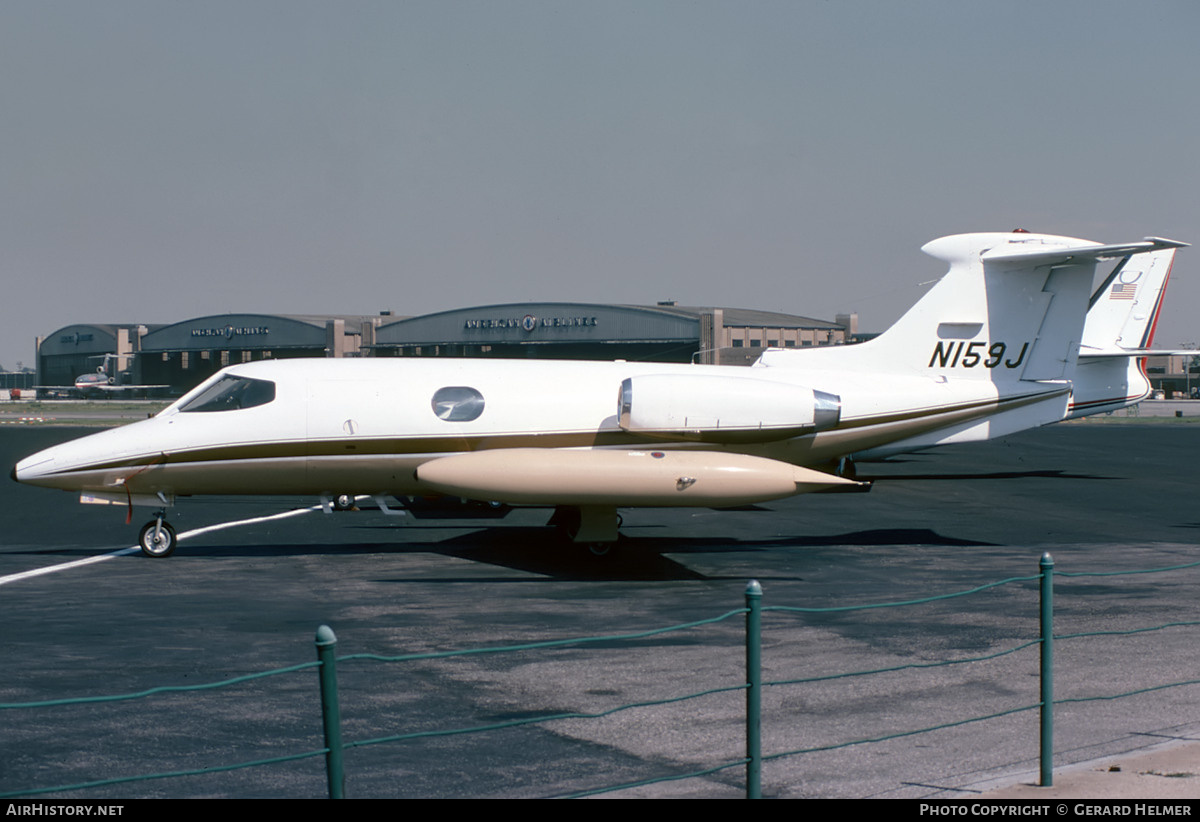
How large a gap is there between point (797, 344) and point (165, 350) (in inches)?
2186

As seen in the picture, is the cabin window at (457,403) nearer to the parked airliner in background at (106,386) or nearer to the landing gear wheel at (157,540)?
the landing gear wheel at (157,540)

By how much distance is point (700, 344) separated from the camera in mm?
77812

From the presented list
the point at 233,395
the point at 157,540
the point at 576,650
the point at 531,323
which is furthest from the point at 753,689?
the point at 531,323

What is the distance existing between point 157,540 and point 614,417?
699 cm

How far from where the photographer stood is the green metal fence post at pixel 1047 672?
6.44m

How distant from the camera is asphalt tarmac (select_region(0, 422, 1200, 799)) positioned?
7328mm

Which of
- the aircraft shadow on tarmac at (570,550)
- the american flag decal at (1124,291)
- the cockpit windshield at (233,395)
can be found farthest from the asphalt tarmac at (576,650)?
the american flag decal at (1124,291)

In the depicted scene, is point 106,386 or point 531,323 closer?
point 531,323

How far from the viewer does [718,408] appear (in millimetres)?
17266

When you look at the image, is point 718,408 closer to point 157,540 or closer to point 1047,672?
point 157,540

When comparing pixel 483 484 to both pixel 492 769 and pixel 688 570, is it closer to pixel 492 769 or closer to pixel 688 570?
pixel 688 570

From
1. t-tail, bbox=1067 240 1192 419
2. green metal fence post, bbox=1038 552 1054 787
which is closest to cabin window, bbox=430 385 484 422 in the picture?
green metal fence post, bbox=1038 552 1054 787

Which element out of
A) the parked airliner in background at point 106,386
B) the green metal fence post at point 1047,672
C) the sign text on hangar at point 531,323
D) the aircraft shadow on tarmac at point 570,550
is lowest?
the aircraft shadow on tarmac at point 570,550
